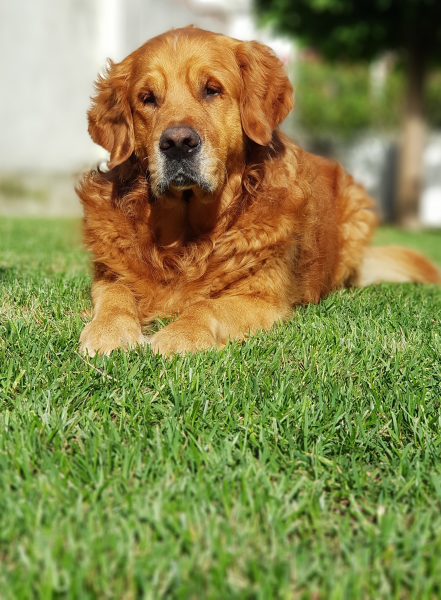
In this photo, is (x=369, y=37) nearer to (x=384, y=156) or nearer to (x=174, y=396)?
(x=384, y=156)

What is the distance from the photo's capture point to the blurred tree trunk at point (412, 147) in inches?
576

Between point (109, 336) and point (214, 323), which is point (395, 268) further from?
point (109, 336)

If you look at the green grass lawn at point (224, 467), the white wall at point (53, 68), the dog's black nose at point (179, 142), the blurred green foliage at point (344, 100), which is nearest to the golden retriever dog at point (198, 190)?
the dog's black nose at point (179, 142)

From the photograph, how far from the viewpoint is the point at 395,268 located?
16.8 ft

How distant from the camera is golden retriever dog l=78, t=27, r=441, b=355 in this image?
317 cm

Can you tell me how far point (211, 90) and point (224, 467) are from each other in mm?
2171

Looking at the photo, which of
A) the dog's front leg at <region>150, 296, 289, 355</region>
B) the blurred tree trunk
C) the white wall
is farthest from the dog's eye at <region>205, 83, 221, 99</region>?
the blurred tree trunk

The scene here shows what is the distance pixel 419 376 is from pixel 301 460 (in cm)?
80

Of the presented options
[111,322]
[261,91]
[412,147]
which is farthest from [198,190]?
[412,147]

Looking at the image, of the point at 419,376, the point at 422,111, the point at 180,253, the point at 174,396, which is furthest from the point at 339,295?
the point at 422,111

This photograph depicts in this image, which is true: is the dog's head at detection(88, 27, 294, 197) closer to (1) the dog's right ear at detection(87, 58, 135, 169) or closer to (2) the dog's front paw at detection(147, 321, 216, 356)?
(1) the dog's right ear at detection(87, 58, 135, 169)

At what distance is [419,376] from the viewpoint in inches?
99.0

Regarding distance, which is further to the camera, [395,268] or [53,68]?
[53,68]

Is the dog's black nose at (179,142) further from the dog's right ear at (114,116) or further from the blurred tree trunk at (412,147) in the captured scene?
the blurred tree trunk at (412,147)
